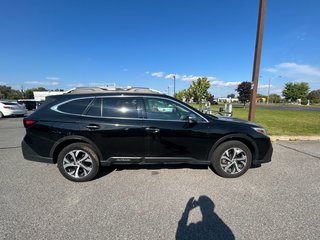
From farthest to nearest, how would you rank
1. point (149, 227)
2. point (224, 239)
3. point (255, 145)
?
point (255, 145), point (149, 227), point (224, 239)

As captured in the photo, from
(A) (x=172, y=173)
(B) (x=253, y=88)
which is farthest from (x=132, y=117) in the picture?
(B) (x=253, y=88)

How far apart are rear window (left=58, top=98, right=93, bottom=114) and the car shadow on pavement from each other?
8.53ft

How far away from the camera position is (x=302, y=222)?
2342 mm

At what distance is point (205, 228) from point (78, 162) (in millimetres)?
2544

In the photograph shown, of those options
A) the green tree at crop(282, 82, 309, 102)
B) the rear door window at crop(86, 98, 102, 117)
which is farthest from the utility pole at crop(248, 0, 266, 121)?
the green tree at crop(282, 82, 309, 102)

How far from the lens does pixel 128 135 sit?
3.39m

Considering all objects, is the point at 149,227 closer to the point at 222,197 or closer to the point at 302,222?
the point at 222,197

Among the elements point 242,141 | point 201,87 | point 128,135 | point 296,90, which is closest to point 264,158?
point 242,141

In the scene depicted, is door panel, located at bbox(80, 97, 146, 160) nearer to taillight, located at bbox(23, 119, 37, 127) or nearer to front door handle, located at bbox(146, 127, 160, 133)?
front door handle, located at bbox(146, 127, 160, 133)

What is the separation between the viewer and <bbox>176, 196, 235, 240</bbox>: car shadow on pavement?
2.11 m

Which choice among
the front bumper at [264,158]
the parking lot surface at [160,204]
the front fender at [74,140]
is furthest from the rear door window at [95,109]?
the front bumper at [264,158]

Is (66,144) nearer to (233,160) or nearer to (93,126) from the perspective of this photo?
(93,126)

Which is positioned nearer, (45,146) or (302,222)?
(302,222)

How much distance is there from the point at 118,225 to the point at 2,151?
510cm
